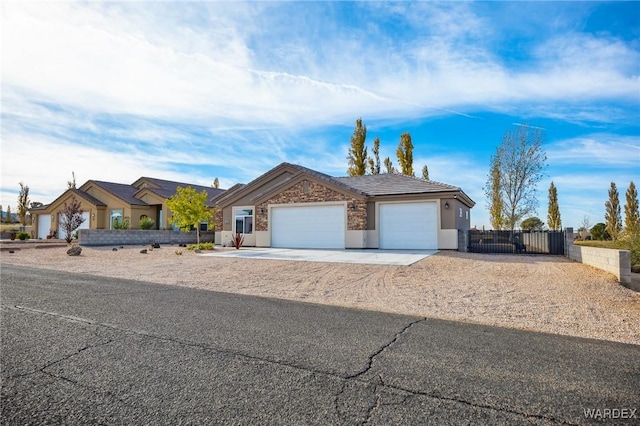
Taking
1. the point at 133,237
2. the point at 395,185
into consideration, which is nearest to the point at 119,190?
the point at 133,237

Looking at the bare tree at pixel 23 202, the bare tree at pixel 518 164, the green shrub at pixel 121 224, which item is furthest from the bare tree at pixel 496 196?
the bare tree at pixel 23 202

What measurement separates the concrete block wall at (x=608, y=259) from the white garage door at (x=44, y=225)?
4173 centimetres

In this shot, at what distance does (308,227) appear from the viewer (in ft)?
70.0

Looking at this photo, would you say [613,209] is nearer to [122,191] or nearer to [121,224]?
[121,224]

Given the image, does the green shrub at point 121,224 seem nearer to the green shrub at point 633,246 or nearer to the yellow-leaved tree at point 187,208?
the yellow-leaved tree at point 187,208

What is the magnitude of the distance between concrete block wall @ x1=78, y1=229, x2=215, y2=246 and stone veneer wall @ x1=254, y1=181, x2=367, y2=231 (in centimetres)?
820

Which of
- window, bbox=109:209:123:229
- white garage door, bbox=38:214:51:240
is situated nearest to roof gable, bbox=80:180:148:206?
window, bbox=109:209:123:229

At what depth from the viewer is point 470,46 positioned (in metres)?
11.6

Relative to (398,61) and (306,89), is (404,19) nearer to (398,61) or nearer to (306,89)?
(398,61)

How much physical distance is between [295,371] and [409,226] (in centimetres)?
1671

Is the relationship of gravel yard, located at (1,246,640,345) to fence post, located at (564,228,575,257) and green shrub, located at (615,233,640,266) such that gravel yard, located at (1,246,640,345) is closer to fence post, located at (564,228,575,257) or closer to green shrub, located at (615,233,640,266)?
green shrub, located at (615,233,640,266)

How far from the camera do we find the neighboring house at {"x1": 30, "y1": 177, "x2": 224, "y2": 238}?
31.7 m

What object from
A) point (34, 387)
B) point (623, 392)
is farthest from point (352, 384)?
point (34, 387)

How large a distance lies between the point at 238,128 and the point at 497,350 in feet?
58.9
